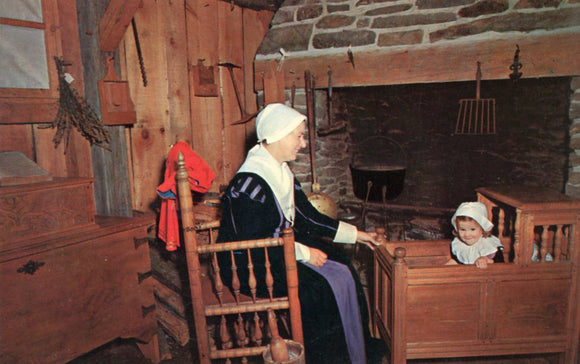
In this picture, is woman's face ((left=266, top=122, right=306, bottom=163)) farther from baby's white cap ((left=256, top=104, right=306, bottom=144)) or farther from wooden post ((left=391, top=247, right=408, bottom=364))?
wooden post ((left=391, top=247, right=408, bottom=364))

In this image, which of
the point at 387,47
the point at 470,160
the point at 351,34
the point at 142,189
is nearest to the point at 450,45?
the point at 387,47

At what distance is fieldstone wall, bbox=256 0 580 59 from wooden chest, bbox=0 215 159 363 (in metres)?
2.24

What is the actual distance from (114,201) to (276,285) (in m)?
1.36

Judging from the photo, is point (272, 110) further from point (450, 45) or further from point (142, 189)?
point (450, 45)

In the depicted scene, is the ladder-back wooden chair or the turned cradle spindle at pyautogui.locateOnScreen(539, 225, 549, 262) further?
the turned cradle spindle at pyautogui.locateOnScreen(539, 225, 549, 262)

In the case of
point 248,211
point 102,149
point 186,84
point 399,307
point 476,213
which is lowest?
point 399,307

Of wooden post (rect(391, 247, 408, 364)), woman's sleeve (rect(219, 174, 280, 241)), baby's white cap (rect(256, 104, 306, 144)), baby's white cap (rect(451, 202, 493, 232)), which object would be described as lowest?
wooden post (rect(391, 247, 408, 364))

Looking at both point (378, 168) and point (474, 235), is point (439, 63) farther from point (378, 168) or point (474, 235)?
point (474, 235)

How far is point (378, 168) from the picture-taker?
4.57m

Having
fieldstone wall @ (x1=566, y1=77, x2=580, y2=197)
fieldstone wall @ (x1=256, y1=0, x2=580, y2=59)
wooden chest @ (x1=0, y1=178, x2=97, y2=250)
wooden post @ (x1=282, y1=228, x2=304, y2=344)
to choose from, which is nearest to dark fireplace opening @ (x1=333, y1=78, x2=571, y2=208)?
fieldstone wall @ (x1=566, y1=77, x2=580, y2=197)

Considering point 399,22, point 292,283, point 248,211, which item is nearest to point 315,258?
point 292,283

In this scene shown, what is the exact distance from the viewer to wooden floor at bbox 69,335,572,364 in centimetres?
265

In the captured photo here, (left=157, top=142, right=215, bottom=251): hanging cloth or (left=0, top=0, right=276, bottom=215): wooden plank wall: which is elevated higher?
A: (left=0, top=0, right=276, bottom=215): wooden plank wall

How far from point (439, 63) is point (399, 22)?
47 cm
